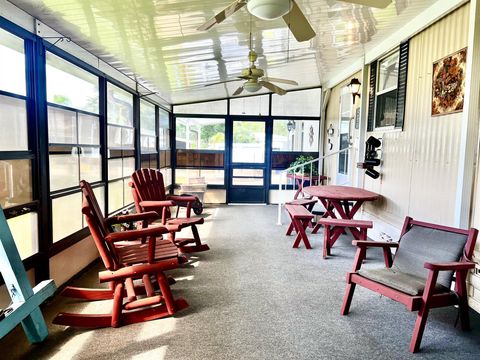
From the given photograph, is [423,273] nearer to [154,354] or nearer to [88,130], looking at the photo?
[154,354]

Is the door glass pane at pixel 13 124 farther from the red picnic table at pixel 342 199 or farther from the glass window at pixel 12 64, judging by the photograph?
the red picnic table at pixel 342 199

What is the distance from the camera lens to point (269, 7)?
2027mm

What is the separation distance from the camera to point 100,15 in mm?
2600

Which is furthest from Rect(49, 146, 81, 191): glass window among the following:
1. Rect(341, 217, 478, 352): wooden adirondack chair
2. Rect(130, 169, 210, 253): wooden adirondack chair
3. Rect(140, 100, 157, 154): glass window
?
Rect(341, 217, 478, 352): wooden adirondack chair

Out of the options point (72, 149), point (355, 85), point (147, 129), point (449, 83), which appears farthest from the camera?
point (147, 129)

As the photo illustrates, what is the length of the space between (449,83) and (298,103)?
4856mm

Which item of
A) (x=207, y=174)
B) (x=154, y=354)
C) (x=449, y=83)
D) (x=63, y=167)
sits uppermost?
(x=449, y=83)

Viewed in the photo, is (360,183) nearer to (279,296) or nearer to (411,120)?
(411,120)

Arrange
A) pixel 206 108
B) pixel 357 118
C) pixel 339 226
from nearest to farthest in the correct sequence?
pixel 339 226 → pixel 357 118 → pixel 206 108

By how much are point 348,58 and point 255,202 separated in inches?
155

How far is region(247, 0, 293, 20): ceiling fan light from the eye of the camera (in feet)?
6.59

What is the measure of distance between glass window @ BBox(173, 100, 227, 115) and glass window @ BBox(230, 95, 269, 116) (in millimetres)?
220

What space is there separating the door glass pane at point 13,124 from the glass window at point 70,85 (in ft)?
1.39

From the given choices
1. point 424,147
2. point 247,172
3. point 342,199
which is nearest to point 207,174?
point 247,172
